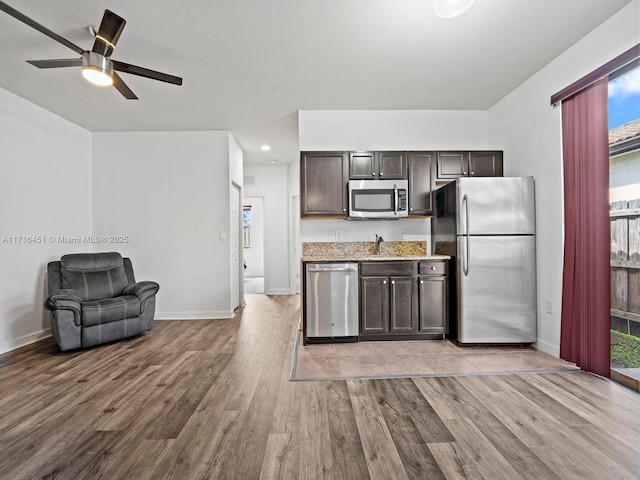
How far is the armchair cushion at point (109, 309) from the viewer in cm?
326

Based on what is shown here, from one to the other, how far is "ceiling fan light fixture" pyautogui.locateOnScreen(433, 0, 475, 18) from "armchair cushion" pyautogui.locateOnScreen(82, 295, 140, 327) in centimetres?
386

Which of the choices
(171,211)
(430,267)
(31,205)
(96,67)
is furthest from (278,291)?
(96,67)

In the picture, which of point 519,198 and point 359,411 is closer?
point 359,411

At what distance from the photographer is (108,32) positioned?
6.97ft

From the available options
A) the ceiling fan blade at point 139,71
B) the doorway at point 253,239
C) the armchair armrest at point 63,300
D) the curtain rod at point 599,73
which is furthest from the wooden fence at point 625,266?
the doorway at point 253,239

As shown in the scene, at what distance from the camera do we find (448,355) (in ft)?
10.1

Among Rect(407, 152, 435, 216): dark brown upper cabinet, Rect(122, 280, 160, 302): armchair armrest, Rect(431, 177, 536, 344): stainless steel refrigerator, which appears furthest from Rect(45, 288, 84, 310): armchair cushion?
Rect(431, 177, 536, 344): stainless steel refrigerator

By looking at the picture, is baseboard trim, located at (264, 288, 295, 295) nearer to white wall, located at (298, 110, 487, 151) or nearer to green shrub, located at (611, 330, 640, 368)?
white wall, located at (298, 110, 487, 151)

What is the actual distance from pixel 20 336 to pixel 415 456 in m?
4.17

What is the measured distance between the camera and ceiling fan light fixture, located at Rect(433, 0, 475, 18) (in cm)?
182

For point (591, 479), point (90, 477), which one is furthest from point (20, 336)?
point (591, 479)

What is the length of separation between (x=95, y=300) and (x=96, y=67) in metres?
2.49

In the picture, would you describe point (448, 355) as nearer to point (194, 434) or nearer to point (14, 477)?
point (194, 434)

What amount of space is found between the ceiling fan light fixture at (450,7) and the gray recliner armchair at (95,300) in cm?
386
